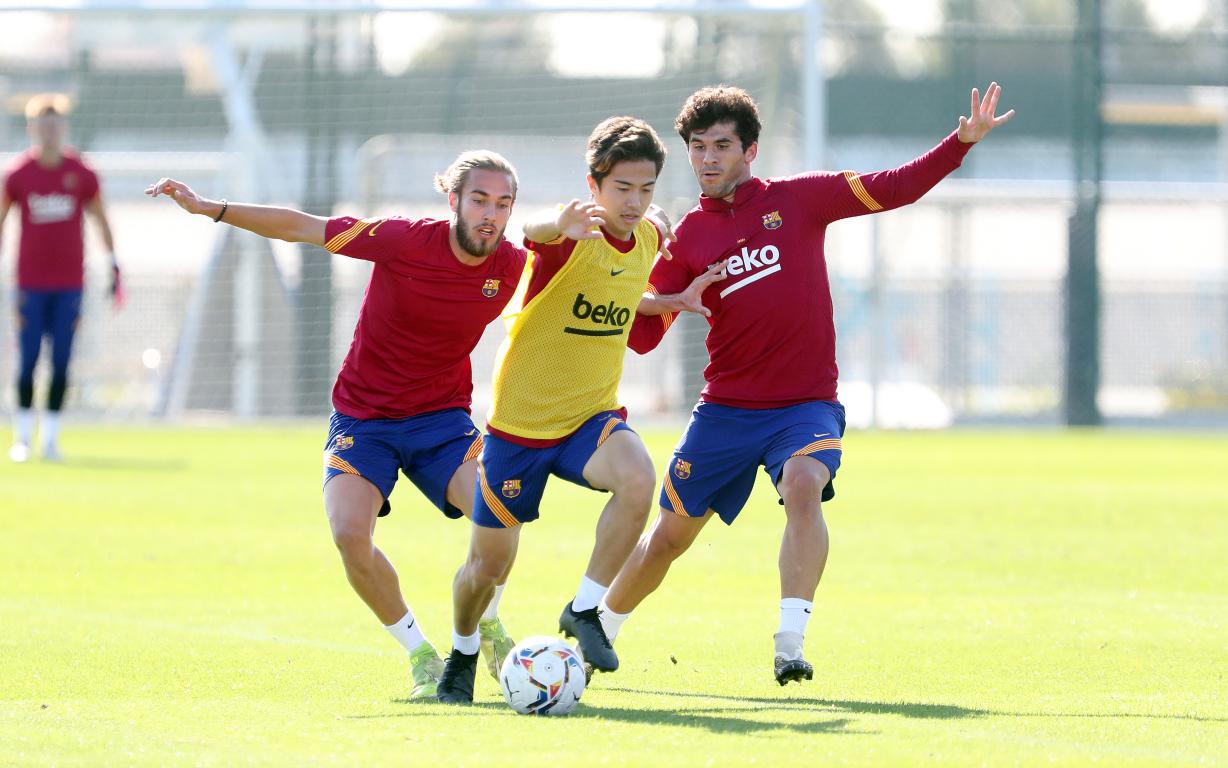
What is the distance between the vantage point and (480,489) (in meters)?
6.21

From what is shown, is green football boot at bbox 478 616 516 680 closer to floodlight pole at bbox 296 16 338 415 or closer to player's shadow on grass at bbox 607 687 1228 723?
player's shadow on grass at bbox 607 687 1228 723

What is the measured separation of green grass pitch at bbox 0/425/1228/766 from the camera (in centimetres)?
501

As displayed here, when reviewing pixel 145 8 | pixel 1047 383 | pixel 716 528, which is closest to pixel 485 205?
pixel 716 528

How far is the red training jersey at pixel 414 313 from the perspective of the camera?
645 cm

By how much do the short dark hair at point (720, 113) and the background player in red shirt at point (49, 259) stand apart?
9359mm

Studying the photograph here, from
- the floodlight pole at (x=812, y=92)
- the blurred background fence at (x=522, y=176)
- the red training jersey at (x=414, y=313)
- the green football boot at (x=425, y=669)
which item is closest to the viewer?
the green football boot at (x=425, y=669)

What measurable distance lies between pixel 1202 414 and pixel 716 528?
1583 cm

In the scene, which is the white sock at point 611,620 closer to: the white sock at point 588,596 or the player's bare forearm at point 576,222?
the white sock at point 588,596

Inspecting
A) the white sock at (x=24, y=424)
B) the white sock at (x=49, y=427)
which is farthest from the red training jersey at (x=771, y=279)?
the white sock at (x=24, y=424)

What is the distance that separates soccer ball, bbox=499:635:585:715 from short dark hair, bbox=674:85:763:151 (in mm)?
2156

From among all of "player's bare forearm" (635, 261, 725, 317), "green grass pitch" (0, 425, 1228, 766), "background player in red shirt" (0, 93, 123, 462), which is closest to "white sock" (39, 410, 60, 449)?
"background player in red shirt" (0, 93, 123, 462)

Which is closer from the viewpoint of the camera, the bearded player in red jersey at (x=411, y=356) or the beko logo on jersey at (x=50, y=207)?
the bearded player in red jersey at (x=411, y=356)

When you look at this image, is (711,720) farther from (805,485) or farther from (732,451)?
(732,451)

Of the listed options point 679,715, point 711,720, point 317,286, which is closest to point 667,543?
point 679,715
